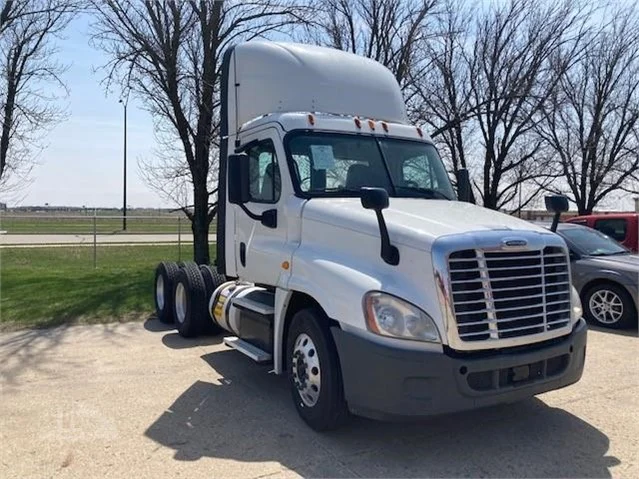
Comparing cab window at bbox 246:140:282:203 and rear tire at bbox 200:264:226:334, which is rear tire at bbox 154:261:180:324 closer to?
rear tire at bbox 200:264:226:334

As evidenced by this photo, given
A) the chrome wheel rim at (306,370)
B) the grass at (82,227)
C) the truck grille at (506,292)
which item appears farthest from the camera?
the grass at (82,227)

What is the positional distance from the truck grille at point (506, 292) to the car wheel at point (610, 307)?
16.6 feet

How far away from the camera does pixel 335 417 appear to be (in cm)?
440

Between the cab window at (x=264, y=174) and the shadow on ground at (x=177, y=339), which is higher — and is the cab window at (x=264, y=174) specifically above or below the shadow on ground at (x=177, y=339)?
above

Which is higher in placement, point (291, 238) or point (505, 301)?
point (291, 238)

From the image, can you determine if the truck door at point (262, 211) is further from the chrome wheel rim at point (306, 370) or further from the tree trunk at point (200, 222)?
the tree trunk at point (200, 222)

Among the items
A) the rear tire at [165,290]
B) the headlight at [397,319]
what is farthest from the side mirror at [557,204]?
the rear tire at [165,290]

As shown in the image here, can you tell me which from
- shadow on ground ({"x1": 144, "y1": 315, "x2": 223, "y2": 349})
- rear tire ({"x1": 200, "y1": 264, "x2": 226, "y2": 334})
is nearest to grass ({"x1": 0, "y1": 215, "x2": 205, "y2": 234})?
shadow on ground ({"x1": 144, "y1": 315, "x2": 223, "y2": 349})

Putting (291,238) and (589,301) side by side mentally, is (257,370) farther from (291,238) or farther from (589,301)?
(589,301)

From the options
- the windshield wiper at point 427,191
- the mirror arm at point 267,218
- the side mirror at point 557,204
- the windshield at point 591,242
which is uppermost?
the windshield wiper at point 427,191

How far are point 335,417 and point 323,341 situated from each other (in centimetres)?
59

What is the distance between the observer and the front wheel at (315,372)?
4.38m

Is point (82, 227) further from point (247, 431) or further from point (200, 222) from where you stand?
point (247, 431)

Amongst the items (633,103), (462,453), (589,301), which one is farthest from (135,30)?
(633,103)
